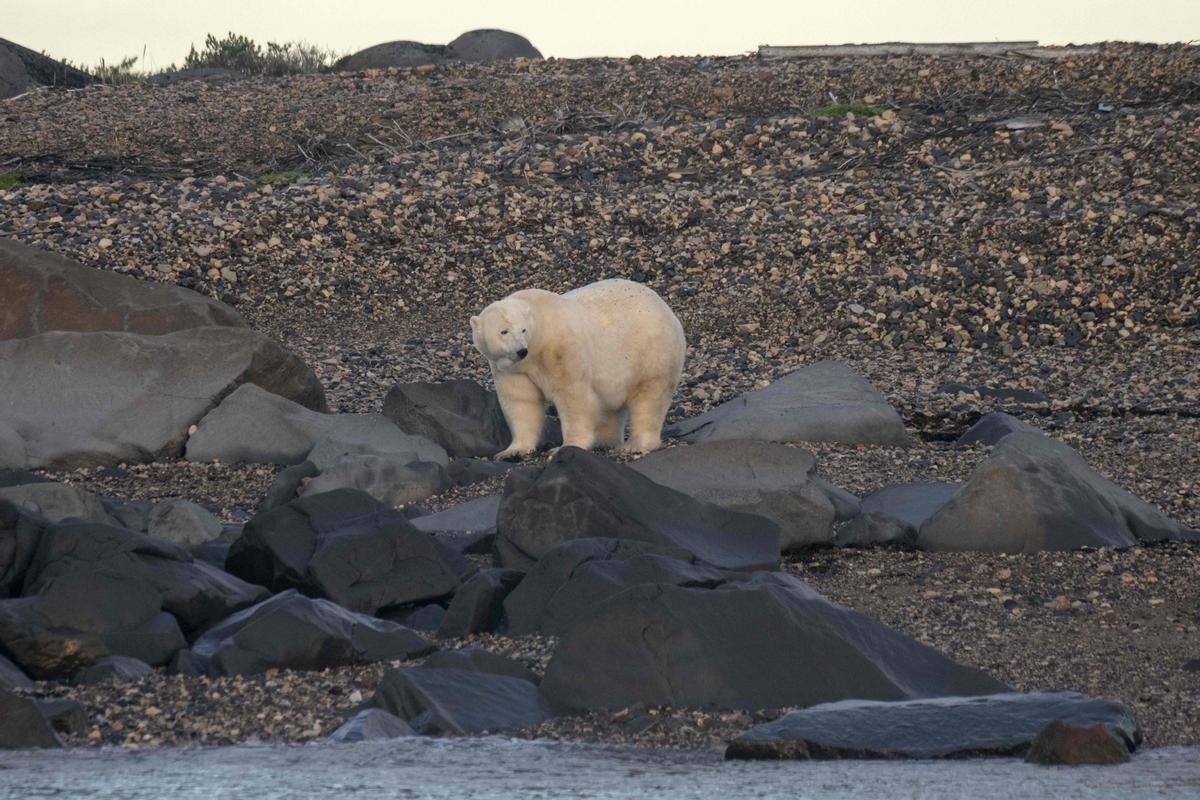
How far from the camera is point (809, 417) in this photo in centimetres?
888

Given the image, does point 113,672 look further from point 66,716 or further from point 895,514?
point 895,514

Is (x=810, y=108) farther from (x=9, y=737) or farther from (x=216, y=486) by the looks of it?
(x=9, y=737)

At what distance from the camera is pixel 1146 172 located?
47.2ft

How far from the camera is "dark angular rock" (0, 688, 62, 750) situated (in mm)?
3914

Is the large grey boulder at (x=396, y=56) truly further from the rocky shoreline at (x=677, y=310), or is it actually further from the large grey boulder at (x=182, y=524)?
the large grey boulder at (x=182, y=524)

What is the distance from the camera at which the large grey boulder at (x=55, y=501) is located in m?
6.48

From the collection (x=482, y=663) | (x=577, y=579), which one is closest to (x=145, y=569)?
(x=482, y=663)

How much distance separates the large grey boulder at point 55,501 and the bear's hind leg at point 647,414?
301 cm

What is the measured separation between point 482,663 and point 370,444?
12.5 feet

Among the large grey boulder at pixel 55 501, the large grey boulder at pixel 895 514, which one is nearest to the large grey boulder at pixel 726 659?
the large grey boulder at pixel 895 514

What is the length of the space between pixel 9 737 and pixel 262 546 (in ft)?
6.52

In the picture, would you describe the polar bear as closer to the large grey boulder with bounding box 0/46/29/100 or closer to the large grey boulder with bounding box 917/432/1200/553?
the large grey boulder with bounding box 917/432/1200/553

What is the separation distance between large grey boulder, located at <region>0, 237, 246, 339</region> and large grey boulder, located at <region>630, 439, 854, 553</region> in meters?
4.08

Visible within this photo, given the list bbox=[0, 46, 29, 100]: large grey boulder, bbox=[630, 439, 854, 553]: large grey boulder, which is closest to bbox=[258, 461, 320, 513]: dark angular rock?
bbox=[630, 439, 854, 553]: large grey boulder
